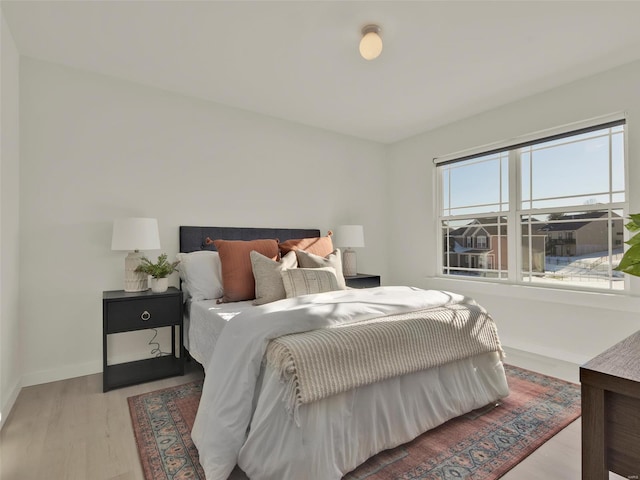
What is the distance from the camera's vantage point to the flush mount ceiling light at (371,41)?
7.38 ft

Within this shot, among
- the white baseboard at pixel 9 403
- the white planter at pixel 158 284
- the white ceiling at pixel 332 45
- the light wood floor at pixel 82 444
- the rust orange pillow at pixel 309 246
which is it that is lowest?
the light wood floor at pixel 82 444

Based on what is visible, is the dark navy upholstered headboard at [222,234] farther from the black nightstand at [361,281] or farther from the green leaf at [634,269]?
the green leaf at [634,269]

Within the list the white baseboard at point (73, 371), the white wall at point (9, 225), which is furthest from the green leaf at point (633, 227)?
the white baseboard at point (73, 371)

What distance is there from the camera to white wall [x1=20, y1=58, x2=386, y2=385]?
2670 millimetres

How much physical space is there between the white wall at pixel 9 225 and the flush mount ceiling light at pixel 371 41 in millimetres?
2259

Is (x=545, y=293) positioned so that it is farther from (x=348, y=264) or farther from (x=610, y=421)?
(x=610, y=421)

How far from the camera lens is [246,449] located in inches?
60.0

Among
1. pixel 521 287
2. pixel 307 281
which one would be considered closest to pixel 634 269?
pixel 307 281

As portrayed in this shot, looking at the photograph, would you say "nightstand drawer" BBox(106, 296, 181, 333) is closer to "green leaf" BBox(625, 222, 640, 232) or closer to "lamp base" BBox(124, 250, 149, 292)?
"lamp base" BBox(124, 250, 149, 292)

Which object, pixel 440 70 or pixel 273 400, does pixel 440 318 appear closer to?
pixel 273 400

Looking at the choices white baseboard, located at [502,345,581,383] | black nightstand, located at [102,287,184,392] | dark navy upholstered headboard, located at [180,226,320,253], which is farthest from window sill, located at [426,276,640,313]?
black nightstand, located at [102,287,184,392]

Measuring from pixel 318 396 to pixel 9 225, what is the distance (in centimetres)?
237

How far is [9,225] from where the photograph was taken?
232 cm

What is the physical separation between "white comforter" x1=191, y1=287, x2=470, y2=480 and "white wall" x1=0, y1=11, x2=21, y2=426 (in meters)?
1.44
